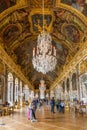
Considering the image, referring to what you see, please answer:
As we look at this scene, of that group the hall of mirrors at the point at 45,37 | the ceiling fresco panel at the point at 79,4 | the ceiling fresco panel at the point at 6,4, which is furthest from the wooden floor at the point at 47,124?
the ceiling fresco panel at the point at 6,4

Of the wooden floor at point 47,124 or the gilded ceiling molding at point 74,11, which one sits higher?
the gilded ceiling molding at point 74,11

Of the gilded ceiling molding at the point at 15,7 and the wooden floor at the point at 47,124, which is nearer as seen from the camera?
the wooden floor at the point at 47,124

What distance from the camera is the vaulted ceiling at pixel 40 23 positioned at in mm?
14500

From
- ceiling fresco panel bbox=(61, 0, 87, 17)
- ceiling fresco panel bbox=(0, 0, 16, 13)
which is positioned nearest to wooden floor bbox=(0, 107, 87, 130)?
ceiling fresco panel bbox=(61, 0, 87, 17)

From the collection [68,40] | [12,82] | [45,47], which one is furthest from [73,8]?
[12,82]

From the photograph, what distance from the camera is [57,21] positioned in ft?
57.3

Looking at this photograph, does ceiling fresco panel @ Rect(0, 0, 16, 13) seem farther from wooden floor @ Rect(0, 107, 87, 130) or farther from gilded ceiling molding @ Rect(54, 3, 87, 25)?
wooden floor @ Rect(0, 107, 87, 130)

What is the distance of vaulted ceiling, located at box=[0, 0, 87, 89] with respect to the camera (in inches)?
571

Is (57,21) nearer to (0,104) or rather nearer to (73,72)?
(73,72)

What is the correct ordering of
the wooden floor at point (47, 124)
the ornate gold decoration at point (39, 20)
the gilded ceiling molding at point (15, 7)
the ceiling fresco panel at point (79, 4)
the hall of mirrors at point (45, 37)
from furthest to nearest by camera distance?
1. the ornate gold decoration at point (39, 20)
2. the gilded ceiling molding at point (15, 7)
3. the hall of mirrors at point (45, 37)
4. the ceiling fresco panel at point (79, 4)
5. the wooden floor at point (47, 124)

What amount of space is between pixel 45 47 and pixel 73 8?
3.63 meters

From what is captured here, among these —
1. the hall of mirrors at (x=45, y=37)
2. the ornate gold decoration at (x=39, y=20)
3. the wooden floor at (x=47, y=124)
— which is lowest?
the wooden floor at (x=47, y=124)

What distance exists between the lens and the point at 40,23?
18188mm

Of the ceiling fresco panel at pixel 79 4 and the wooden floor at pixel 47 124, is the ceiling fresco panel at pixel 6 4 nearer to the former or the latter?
the ceiling fresco panel at pixel 79 4
